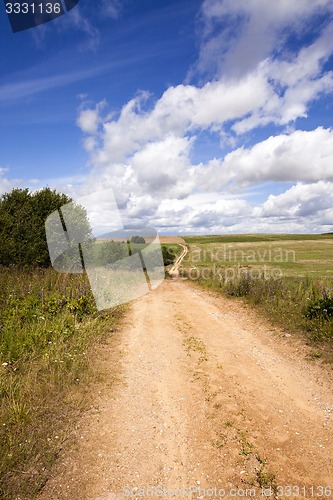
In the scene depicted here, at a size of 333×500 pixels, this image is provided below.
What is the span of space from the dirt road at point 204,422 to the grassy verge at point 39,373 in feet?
1.21

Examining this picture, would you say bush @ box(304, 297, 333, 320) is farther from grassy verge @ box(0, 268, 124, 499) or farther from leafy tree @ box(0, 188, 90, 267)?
leafy tree @ box(0, 188, 90, 267)

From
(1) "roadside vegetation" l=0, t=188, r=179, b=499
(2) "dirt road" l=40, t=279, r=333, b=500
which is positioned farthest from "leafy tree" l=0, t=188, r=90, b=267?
(2) "dirt road" l=40, t=279, r=333, b=500

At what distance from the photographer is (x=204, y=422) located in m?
5.22

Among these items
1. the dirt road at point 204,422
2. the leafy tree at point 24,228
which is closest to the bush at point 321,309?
the dirt road at point 204,422

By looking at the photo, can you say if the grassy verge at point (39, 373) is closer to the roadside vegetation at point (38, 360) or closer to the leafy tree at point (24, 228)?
the roadside vegetation at point (38, 360)

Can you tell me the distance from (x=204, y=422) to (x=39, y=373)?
359 cm

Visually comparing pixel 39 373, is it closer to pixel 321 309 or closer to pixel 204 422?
pixel 204 422

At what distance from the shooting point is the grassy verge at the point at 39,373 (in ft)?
13.6

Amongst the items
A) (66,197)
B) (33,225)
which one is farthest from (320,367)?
(66,197)

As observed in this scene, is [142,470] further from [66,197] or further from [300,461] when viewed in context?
[66,197]

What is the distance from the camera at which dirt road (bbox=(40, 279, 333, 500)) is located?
4.04 metres

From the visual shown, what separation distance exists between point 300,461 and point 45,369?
515 cm

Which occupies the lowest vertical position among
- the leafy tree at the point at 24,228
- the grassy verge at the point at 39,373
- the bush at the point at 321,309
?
the bush at the point at 321,309

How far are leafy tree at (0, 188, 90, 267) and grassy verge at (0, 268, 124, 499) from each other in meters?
5.24
